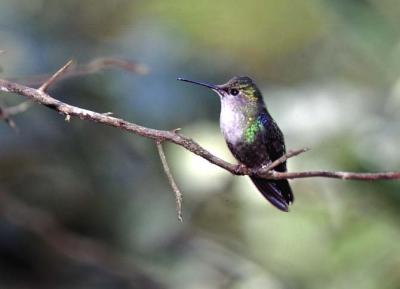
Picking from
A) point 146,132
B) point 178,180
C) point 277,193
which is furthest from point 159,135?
point 178,180

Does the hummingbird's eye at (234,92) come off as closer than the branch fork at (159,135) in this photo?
No

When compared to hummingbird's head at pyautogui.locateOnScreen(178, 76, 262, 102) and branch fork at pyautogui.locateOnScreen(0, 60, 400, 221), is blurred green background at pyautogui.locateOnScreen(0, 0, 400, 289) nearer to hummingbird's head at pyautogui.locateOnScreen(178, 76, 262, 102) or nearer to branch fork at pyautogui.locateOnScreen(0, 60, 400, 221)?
hummingbird's head at pyautogui.locateOnScreen(178, 76, 262, 102)

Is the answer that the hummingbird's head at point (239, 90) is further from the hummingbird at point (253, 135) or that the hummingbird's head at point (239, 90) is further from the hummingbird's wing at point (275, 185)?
the hummingbird's wing at point (275, 185)

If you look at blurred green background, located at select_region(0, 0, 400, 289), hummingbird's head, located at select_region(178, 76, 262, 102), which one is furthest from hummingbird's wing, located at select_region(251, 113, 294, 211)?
blurred green background, located at select_region(0, 0, 400, 289)

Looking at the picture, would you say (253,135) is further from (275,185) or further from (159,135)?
(159,135)

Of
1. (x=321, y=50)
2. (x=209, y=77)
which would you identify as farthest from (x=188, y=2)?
(x=209, y=77)

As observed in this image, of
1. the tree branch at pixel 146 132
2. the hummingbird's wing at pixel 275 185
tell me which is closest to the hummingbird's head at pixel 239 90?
the hummingbird's wing at pixel 275 185

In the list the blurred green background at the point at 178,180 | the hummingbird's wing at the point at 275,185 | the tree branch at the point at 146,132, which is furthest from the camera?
the blurred green background at the point at 178,180
